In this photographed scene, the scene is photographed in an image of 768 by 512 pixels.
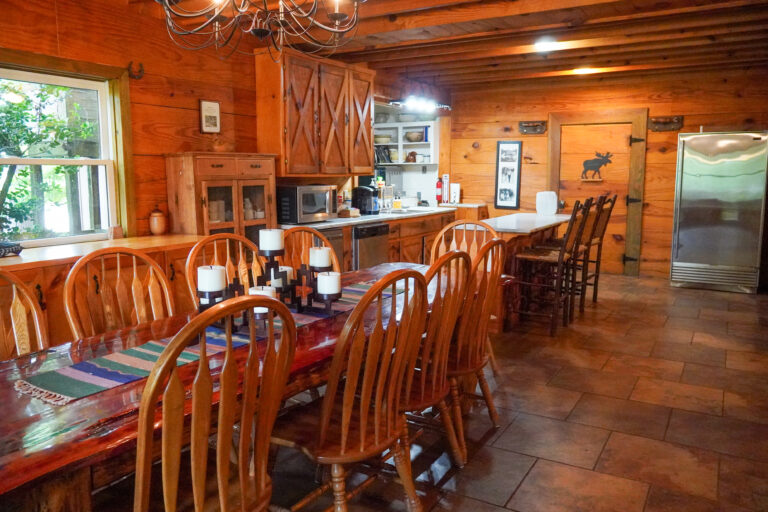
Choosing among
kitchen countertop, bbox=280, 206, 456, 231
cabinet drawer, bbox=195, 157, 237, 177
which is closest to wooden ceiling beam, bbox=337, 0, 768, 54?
cabinet drawer, bbox=195, 157, 237, 177

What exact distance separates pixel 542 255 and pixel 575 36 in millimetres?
1800

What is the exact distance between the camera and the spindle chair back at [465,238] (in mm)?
3405

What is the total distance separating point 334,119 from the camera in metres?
5.07

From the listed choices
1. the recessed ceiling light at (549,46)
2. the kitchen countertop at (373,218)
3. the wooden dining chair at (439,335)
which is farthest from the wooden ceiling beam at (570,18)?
the wooden dining chair at (439,335)

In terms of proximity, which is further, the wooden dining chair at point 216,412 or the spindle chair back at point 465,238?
the spindle chair back at point 465,238

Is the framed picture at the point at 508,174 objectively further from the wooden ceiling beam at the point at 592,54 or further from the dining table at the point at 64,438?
the dining table at the point at 64,438

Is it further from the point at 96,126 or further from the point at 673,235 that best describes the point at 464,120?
the point at 96,126

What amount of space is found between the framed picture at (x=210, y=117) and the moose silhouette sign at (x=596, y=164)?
4351mm

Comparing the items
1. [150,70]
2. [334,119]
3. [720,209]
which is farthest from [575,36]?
[150,70]

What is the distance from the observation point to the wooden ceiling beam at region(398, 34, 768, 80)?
4.81 metres

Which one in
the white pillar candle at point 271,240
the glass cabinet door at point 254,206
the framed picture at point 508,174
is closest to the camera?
the white pillar candle at point 271,240

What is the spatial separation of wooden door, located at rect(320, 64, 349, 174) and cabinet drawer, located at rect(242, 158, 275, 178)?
0.64 meters

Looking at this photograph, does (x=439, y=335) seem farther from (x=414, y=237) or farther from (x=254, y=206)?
(x=414, y=237)

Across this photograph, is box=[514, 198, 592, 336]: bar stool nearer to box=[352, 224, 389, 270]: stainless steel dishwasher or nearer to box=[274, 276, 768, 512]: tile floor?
box=[274, 276, 768, 512]: tile floor
